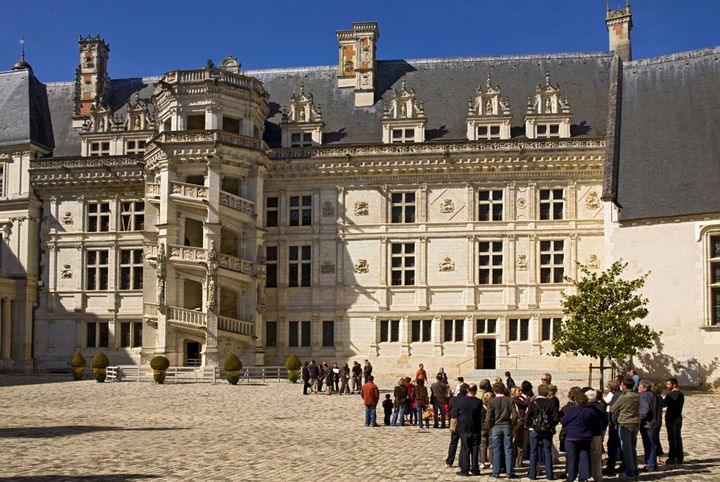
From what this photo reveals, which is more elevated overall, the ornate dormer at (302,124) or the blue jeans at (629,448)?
the ornate dormer at (302,124)

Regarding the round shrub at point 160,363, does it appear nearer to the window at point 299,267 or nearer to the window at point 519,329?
the window at point 299,267

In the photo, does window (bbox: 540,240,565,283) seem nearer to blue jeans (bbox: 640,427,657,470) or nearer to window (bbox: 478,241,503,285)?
window (bbox: 478,241,503,285)

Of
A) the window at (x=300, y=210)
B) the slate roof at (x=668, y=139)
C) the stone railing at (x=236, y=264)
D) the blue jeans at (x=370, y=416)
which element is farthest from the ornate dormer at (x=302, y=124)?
the blue jeans at (x=370, y=416)

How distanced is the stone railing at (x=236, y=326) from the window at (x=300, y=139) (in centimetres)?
873

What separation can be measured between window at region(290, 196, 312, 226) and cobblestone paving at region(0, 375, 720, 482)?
494 inches

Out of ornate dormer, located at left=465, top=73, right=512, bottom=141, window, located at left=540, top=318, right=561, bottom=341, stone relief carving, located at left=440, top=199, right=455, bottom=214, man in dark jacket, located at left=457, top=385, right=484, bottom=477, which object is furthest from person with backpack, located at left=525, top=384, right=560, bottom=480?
ornate dormer, located at left=465, top=73, right=512, bottom=141

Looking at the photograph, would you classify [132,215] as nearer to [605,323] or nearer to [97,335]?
[97,335]

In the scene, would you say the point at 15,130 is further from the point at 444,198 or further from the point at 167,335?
the point at 444,198

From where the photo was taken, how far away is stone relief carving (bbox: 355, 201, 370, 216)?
40312 mm

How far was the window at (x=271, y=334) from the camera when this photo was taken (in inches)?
1596

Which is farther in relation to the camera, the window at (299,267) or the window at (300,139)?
the window at (300,139)

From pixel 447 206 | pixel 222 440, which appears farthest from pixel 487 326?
pixel 222 440

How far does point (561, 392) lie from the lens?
2988cm

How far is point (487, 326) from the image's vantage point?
38.9 meters
